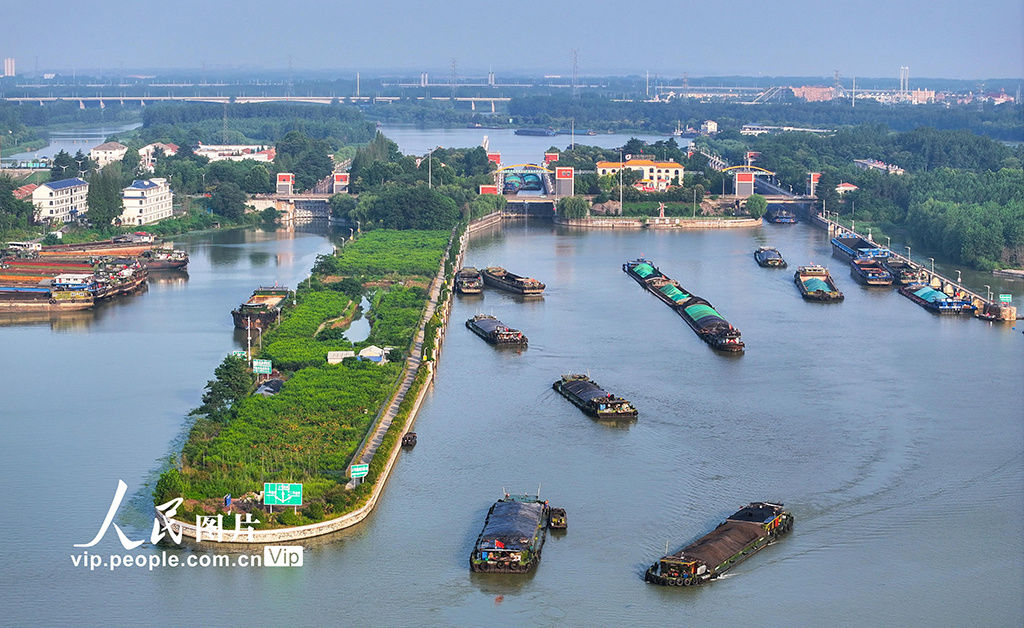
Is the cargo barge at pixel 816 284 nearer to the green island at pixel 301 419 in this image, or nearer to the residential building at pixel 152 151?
the green island at pixel 301 419

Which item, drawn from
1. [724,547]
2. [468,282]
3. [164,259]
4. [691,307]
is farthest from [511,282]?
[724,547]

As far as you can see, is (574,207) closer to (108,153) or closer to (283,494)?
(108,153)

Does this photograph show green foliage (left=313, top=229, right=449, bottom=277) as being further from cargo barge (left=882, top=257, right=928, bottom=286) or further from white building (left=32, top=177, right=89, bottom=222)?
cargo barge (left=882, top=257, right=928, bottom=286)

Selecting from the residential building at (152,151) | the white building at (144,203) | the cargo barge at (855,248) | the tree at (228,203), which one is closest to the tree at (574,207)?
the cargo barge at (855,248)

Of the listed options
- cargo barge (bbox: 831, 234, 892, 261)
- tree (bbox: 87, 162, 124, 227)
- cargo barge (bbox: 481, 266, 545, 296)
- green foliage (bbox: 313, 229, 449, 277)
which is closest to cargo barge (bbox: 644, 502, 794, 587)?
cargo barge (bbox: 481, 266, 545, 296)

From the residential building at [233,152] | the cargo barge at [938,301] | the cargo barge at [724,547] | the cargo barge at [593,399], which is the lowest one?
the cargo barge at [724,547]

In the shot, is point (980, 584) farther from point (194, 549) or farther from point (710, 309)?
point (710, 309)
